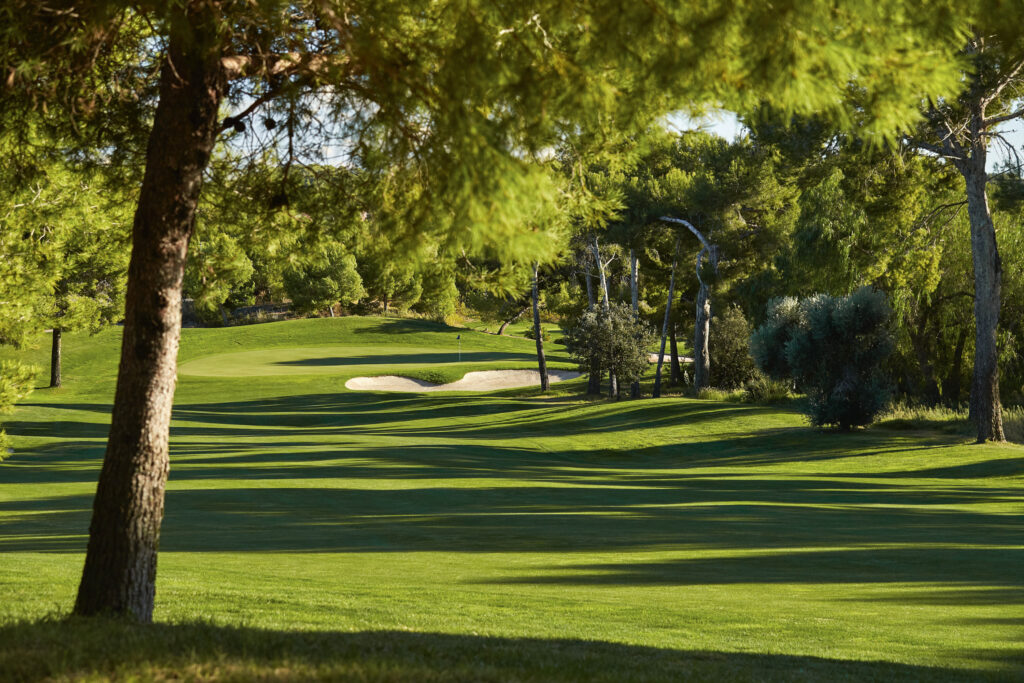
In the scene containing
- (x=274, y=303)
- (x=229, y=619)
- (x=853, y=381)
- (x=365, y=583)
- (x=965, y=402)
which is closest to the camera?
(x=229, y=619)

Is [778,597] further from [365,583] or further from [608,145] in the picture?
[608,145]

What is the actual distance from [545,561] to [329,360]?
172 feet

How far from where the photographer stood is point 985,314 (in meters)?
26.0

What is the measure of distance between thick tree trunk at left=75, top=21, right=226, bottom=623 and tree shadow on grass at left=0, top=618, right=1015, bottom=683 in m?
0.39

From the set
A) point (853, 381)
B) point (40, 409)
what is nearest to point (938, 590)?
point (853, 381)

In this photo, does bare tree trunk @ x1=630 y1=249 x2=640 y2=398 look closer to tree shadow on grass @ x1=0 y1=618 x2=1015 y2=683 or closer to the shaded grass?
the shaded grass

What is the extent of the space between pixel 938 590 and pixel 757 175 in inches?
1337

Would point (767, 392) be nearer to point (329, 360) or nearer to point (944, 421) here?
point (944, 421)

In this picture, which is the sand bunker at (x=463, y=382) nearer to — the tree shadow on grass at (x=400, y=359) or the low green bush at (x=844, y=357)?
the tree shadow on grass at (x=400, y=359)

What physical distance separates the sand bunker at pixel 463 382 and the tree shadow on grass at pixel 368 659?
47804 millimetres

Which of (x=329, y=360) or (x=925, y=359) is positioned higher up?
(x=329, y=360)

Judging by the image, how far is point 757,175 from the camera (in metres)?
42.2

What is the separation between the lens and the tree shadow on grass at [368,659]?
17.6 ft

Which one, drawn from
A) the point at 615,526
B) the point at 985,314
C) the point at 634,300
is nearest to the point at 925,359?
the point at 985,314
